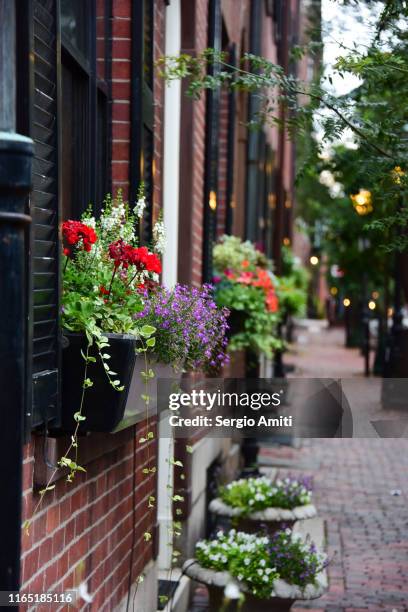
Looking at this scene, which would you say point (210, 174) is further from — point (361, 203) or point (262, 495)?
point (361, 203)

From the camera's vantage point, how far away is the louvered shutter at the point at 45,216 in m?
3.18

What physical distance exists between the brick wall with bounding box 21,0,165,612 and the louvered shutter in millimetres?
190

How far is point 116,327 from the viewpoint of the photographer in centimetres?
361

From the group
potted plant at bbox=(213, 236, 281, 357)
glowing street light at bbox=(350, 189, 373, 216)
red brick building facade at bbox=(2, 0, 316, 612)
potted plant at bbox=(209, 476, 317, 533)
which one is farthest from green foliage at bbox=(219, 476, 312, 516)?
glowing street light at bbox=(350, 189, 373, 216)

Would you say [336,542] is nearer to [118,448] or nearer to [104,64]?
[118,448]

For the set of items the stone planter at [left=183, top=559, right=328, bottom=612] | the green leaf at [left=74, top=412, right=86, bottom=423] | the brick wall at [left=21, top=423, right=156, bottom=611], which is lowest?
the stone planter at [left=183, top=559, right=328, bottom=612]

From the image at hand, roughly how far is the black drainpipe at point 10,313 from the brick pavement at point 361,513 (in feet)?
7.90

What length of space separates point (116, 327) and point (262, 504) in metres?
4.21

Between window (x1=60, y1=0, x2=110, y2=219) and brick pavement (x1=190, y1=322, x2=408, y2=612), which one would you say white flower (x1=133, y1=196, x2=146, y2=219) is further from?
brick pavement (x1=190, y1=322, x2=408, y2=612)

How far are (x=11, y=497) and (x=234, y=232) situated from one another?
9.25 meters

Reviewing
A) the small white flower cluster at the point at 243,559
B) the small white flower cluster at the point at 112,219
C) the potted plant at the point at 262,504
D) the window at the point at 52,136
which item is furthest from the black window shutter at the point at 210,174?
the small white flower cluster at the point at 112,219

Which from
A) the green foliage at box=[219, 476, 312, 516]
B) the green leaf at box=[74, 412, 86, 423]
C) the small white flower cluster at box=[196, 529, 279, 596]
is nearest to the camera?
the green leaf at box=[74, 412, 86, 423]

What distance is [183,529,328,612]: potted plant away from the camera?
5824 mm

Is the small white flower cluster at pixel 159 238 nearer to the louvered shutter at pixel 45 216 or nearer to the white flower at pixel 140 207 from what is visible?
the white flower at pixel 140 207
